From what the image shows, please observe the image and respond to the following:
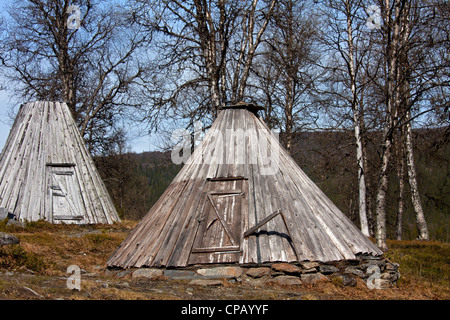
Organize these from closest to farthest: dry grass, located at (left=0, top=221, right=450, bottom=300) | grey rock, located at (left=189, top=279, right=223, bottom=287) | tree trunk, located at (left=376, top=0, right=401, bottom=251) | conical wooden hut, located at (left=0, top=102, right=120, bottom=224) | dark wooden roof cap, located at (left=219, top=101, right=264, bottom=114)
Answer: dry grass, located at (left=0, top=221, right=450, bottom=300), grey rock, located at (left=189, top=279, right=223, bottom=287), dark wooden roof cap, located at (left=219, top=101, right=264, bottom=114), tree trunk, located at (left=376, top=0, right=401, bottom=251), conical wooden hut, located at (left=0, top=102, right=120, bottom=224)

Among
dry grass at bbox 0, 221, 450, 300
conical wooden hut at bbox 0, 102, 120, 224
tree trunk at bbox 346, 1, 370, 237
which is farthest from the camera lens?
tree trunk at bbox 346, 1, 370, 237

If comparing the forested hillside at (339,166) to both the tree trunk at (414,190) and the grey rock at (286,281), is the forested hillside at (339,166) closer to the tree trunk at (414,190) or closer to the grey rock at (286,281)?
the tree trunk at (414,190)

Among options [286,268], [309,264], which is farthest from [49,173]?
[309,264]

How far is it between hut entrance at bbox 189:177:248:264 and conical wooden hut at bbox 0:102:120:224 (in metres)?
7.96

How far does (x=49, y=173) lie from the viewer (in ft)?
52.0

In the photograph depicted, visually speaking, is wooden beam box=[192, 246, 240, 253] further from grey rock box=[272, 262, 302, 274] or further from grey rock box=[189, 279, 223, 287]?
grey rock box=[272, 262, 302, 274]

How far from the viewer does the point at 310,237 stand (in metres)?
8.28

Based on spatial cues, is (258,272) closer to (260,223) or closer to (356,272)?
(260,223)

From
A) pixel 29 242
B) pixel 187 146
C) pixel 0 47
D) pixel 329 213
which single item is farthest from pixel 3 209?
pixel 329 213

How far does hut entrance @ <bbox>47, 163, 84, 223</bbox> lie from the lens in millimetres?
15430

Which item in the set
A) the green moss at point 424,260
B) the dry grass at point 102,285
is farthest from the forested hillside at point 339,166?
the dry grass at point 102,285

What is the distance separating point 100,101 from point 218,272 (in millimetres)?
17091

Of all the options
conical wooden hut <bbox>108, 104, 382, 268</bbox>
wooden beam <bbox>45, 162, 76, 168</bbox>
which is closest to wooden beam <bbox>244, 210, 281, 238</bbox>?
conical wooden hut <bbox>108, 104, 382, 268</bbox>

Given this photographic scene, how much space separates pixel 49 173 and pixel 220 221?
9.35 m
